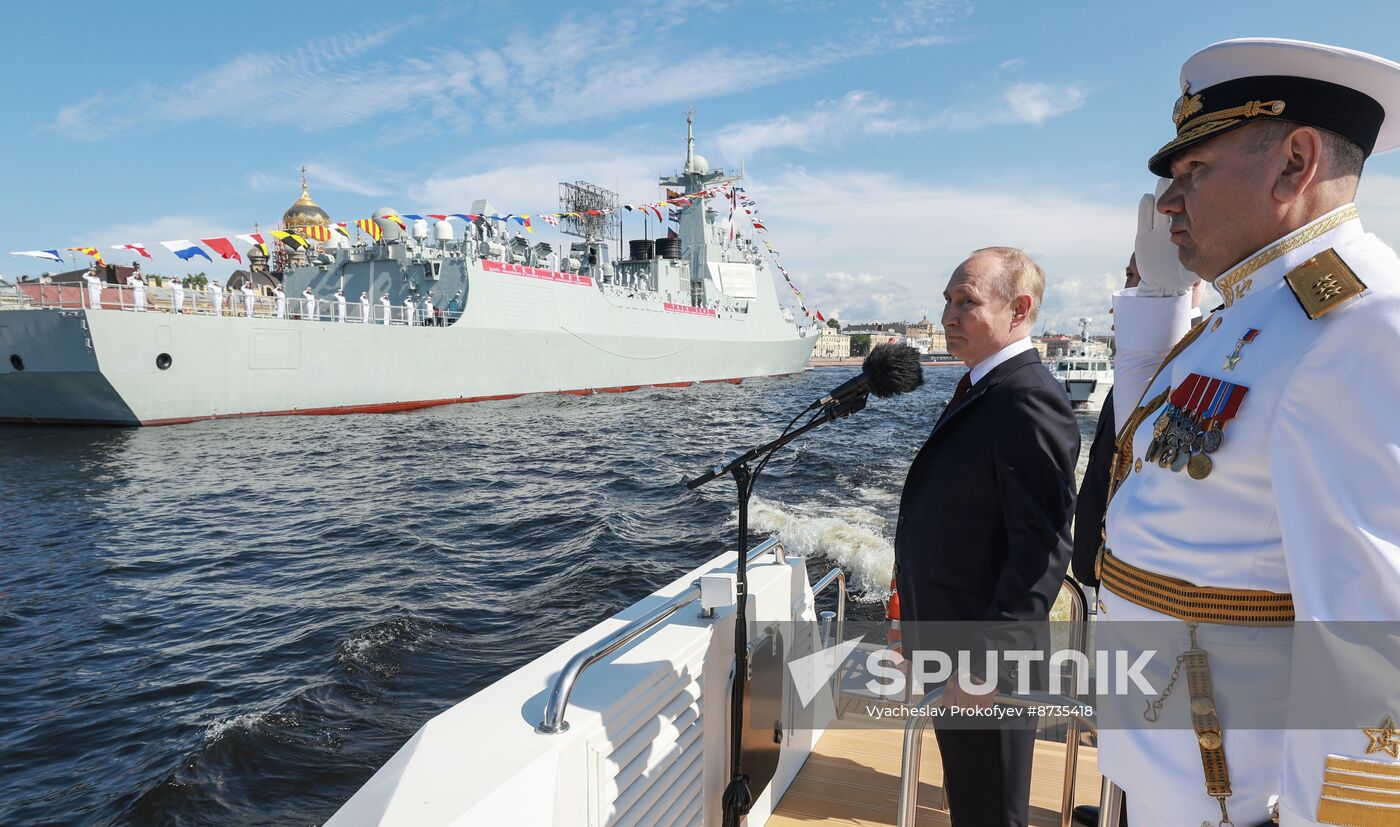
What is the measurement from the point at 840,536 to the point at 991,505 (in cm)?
628

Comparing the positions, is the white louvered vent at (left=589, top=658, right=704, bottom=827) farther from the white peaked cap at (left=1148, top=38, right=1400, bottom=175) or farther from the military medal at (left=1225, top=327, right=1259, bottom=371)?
the white peaked cap at (left=1148, top=38, right=1400, bottom=175)

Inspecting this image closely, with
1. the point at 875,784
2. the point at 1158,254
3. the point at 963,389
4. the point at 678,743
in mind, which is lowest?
the point at 875,784

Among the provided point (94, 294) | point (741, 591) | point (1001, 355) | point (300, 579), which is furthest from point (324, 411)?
point (1001, 355)

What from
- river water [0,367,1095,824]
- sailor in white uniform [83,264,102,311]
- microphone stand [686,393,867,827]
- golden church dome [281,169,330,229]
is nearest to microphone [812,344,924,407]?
microphone stand [686,393,867,827]

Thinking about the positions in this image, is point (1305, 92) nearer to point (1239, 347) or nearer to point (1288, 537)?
point (1239, 347)

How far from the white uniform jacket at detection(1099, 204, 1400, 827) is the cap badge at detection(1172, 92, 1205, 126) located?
0.24 metres

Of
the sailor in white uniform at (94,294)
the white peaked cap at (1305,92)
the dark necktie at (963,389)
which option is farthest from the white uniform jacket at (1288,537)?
the sailor in white uniform at (94,294)

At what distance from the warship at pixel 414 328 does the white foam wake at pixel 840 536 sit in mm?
13881

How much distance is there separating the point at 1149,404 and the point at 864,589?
5659 mm

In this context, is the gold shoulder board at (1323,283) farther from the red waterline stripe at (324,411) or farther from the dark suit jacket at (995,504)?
the red waterline stripe at (324,411)

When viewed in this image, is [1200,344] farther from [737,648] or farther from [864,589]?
[864,589]

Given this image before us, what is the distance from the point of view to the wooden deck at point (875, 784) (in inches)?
93.9

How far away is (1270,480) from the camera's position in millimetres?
865

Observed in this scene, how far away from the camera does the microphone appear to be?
1.81 metres
